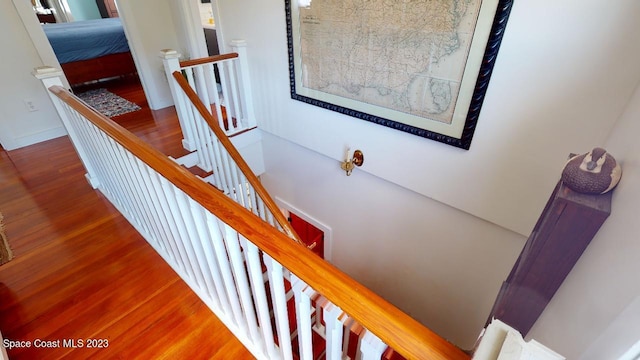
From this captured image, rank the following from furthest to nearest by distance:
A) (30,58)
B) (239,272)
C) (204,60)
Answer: (30,58) → (204,60) → (239,272)

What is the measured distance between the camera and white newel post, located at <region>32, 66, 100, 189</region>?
180 centimetres

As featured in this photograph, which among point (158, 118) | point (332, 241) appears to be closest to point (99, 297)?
point (332, 241)

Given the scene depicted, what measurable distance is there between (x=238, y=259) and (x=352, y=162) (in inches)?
65.9

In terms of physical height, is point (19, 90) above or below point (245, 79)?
below

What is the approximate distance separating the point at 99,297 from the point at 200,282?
0.59 meters

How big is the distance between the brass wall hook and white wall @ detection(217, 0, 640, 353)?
0.07 meters

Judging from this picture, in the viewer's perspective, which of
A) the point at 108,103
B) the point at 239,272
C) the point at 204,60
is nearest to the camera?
the point at 239,272

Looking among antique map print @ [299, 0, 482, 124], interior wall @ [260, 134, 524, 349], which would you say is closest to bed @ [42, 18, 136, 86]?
interior wall @ [260, 134, 524, 349]

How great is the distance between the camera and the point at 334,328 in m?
0.72

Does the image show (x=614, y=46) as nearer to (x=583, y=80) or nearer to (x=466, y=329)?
(x=583, y=80)

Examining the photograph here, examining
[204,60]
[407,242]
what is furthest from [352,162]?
[204,60]

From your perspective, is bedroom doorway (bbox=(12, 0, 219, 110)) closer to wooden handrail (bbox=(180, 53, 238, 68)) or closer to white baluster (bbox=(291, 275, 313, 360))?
wooden handrail (bbox=(180, 53, 238, 68))

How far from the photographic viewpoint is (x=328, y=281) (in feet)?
2.12

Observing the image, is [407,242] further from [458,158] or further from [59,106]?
[59,106]
